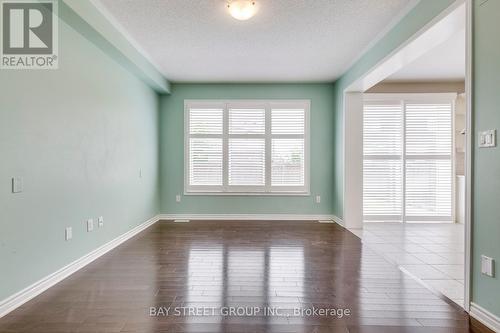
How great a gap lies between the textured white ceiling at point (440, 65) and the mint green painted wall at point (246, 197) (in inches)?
57.5

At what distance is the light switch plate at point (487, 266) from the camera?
80.4 inches

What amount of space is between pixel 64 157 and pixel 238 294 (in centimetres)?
221

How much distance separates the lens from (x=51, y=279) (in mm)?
2758

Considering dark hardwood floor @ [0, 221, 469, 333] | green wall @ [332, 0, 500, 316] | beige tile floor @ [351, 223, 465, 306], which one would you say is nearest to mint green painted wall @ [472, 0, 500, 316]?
green wall @ [332, 0, 500, 316]

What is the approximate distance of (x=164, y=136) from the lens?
19.7 feet

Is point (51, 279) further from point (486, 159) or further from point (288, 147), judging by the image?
point (288, 147)

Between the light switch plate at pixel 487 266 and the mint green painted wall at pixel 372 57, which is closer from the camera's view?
the light switch plate at pixel 487 266

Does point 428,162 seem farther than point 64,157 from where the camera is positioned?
Yes

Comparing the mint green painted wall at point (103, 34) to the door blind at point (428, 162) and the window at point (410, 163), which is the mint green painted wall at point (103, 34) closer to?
the window at point (410, 163)

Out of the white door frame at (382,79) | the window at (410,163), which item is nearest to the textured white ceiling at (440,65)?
the window at (410,163)

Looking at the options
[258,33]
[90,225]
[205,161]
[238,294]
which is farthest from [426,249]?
[90,225]

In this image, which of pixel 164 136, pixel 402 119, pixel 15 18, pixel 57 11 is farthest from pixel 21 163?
pixel 402 119

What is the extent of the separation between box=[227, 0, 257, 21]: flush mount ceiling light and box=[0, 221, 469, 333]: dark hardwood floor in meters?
2.65

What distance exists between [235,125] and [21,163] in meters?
3.98
